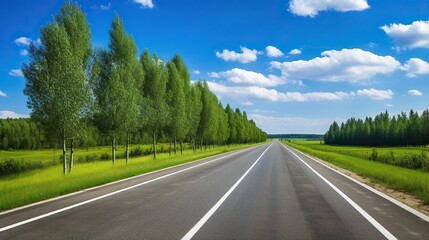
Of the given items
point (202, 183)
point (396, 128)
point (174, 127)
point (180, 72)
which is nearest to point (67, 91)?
point (202, 183)

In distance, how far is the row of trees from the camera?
362ft

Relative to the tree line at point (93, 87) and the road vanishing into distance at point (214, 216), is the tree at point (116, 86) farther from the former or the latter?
the road vanishing into distance at point (214, 216)

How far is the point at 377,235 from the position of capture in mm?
6332

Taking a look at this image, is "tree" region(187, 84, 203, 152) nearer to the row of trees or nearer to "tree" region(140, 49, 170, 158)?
"tree" region(140, 49, 170, 158)

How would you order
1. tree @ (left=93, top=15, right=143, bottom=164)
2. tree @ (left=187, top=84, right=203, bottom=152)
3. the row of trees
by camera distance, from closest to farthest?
tree @ (left=93, top=15, right=143, bottom=164) < tree @ (left=187, top=84, right=203, bottom=152) < the row of trees

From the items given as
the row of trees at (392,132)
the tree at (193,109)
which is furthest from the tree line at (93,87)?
the row of trees at (392,132)

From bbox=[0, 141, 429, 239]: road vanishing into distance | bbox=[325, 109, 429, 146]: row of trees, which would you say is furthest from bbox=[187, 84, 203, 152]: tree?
bbox=[325, 109, 429, 146]: row of trees

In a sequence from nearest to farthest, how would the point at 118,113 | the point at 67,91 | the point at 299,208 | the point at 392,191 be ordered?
the point at 299,208
the point at 392,191
the point at 67,91
the point at 118,113

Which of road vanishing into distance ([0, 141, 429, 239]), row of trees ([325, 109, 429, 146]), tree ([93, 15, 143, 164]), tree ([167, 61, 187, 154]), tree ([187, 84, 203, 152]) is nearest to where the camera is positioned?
road vanishing into distance ([0, 141, 429, 239])

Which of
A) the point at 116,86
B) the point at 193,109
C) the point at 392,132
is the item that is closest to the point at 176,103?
the point at 193,109

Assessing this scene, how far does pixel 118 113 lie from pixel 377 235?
24.8 metres

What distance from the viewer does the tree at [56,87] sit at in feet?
69.9

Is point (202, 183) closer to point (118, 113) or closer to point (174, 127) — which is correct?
point (118, 113)

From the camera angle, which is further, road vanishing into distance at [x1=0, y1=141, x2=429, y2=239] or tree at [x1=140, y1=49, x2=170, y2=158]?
tree at [x1=140, y1=49, x2=170, y2=158]
